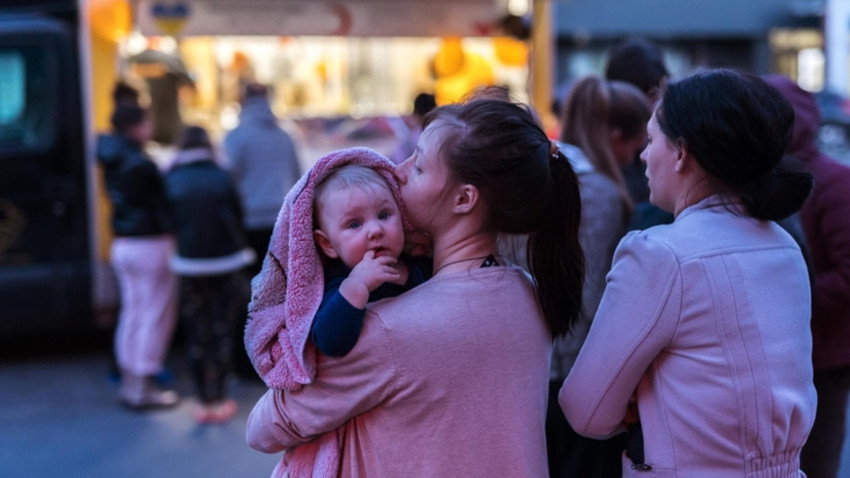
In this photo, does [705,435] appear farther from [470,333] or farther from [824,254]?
[824,254]

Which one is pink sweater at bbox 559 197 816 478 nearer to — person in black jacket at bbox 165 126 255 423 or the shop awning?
person in black jacket at bbox 165 126 255 423

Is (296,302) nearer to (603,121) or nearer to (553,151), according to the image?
(553,151)

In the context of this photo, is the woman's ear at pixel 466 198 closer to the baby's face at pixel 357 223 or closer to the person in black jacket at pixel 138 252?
the baby's face at pixel 357 223

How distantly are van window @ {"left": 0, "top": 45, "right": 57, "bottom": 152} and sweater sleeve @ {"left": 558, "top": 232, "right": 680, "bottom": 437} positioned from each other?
18.7 feet

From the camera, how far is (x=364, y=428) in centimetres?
186

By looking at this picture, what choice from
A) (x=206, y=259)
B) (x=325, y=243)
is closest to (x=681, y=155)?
(x=325, y=243)

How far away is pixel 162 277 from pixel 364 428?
182 inches

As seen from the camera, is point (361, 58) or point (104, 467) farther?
point (361, 58)

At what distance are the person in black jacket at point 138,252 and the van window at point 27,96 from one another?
0.85m

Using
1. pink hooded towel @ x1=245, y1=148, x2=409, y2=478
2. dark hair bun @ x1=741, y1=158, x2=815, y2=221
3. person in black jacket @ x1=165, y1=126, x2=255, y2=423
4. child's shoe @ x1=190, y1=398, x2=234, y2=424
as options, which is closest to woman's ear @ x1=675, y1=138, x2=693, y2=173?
dark hair bun @ x1=741, y1=158, x2=815, y2=221

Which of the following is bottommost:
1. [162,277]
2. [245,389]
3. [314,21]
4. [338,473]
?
[245,389]

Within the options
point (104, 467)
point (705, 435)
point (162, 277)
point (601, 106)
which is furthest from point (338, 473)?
point (162, 277)

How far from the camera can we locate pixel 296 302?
184cm

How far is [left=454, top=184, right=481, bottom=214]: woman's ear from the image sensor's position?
1896 mm
